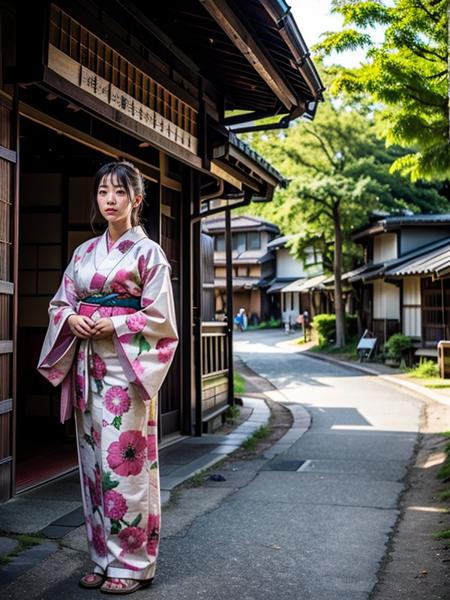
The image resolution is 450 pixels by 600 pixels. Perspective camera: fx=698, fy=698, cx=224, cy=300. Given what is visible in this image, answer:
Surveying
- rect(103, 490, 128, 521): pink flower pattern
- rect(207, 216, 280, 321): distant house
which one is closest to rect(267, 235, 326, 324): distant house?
rect(207, 216, 280, 321): distant house

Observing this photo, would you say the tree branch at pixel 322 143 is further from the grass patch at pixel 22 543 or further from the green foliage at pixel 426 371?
the grass patch at pixel 22 543

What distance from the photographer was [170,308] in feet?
13.1

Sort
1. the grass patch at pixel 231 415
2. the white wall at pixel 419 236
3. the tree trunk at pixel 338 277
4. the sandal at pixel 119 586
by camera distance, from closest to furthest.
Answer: the sandal at pixel 119 586 → the grass patch at pixel 231 415 → the white wall at pixel 419 236 → the tree trunk at pixel 338 277

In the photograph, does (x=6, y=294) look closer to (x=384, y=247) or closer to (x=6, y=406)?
(x=6, y=406)

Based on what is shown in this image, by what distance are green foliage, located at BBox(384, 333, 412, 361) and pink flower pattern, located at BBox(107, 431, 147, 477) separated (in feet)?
71.4

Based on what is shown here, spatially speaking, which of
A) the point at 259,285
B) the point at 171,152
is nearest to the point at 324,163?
the point at 259,285

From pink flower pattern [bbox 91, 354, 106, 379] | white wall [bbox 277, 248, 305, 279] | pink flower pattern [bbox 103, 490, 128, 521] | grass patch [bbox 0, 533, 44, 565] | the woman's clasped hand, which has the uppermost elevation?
white wall [bbox 277, 248, 305, 279]

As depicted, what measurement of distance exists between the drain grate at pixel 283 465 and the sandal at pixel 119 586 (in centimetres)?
418

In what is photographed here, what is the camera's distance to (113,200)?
4.03 meters

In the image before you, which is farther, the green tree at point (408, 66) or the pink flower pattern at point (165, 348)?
the green tree at point (408, 66)

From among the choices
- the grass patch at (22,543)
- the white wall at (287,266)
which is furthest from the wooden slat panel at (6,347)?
the white wall at (287,266)

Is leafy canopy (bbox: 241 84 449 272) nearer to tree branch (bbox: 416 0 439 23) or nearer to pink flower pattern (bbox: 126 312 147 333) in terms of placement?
tree branch (bbox: 416 0 439 23)

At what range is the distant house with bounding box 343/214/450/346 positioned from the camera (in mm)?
24172

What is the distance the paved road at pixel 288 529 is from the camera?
4012mm
